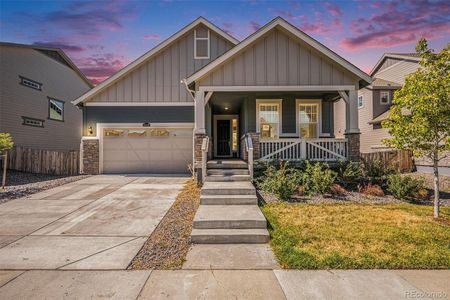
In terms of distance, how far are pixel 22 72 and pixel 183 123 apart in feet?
34.4

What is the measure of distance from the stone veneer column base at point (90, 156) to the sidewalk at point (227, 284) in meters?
10.2

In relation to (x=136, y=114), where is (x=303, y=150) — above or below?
below

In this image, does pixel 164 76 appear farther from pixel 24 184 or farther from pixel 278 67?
pixel 24 184

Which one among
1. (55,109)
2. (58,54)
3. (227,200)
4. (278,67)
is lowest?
(227,200)

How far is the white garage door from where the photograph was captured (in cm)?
1302

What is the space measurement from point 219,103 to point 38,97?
39.6 ft

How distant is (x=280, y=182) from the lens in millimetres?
7199

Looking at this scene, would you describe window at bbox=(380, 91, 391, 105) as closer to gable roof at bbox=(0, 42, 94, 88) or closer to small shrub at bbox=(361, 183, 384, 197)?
small shrub at bbox=(361, 183, 384, 197)

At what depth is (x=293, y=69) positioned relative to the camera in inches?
369

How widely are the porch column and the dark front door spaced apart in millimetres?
6891

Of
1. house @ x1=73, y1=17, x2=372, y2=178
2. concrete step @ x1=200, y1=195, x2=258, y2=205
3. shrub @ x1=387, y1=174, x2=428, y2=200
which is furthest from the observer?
house @ x1=73, y1=17, x2=372, y2=178

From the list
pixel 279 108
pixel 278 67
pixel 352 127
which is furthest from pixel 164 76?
pixel 352 127

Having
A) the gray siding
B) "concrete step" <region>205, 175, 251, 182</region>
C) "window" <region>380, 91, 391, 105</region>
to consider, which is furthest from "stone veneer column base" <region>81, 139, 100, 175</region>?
"window" <region>380, 91, 391, 105</region>

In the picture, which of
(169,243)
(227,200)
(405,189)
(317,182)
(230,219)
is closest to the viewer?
(169,243)
